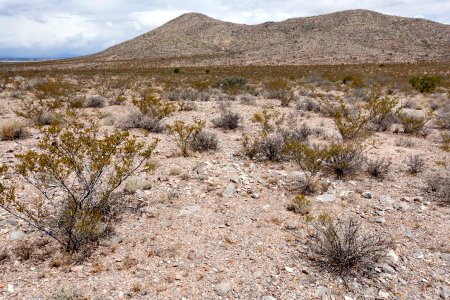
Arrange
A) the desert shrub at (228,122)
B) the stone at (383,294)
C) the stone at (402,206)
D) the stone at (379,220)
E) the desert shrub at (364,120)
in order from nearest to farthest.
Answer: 1. the stone at (383,294)
2. the stone at (379,220)
3. the stone at (402,206)
4. the desert shrub at (364,120)
5. the desert shrub at (228,122)

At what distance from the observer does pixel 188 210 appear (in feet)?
17.5

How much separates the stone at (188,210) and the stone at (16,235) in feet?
7.42

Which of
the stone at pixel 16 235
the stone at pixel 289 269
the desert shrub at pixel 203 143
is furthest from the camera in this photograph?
the desert shrub at pixel 203 143

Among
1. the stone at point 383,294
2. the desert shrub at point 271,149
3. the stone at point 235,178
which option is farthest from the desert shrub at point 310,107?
the stone at point 383,294

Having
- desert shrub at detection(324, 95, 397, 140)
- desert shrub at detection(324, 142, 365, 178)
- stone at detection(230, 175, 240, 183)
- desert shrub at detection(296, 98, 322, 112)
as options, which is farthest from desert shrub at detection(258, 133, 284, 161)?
desert shrub at detection(296, 98, 322, 112)

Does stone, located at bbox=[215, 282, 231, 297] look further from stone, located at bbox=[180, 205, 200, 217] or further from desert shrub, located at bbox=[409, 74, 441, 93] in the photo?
desert shrub, located at bbox=[409, 74, 441, 93]

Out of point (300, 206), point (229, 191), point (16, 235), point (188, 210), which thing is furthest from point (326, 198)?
point (16, 235)

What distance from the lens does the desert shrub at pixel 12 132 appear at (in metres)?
8.36

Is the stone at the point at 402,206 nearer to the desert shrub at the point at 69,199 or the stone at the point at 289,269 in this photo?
the stone at the point at 289,269

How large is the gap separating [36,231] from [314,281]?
3.90 metres

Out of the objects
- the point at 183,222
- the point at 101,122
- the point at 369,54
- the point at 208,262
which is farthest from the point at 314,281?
Answer: the point at 369,54

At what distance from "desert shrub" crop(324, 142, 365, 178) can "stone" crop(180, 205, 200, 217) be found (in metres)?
2.93

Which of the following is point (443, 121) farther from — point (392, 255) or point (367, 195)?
point (392, 255)

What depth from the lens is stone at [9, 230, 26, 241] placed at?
4.45 m
